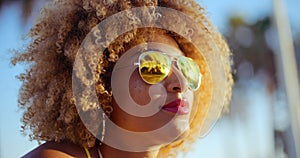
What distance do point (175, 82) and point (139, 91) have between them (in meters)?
0.18

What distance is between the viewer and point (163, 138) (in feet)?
9.67

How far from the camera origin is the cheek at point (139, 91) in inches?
114

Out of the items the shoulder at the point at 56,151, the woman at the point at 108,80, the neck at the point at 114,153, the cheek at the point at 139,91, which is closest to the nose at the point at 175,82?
the woman at the point at 108,80

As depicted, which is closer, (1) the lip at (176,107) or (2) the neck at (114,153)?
(1) the lip at (176,107)

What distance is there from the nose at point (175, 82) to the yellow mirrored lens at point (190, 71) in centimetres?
3

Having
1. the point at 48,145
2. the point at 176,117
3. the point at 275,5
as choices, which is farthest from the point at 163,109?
the point at 275,5

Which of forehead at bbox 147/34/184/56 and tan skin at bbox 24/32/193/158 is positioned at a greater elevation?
forehead at bbox 147/34/184/56

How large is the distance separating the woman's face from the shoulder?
10.0 inches

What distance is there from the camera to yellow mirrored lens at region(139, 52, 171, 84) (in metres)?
2.93

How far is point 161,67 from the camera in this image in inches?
117

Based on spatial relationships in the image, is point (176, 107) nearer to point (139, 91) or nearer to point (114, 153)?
point (139, 91)

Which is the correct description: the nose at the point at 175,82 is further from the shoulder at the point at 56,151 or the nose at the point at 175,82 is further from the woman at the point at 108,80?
the shoulder at the point at 56,151

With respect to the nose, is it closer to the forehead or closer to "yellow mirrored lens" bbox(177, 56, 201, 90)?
"yellow mirrored lens" bbox(177, 56, 201, 90)

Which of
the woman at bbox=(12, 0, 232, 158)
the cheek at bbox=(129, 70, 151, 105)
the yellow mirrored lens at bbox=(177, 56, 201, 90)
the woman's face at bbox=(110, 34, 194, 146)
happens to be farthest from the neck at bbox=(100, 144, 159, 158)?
the yellow mirrored lens at bbox=(177, 56, 201, 90)
